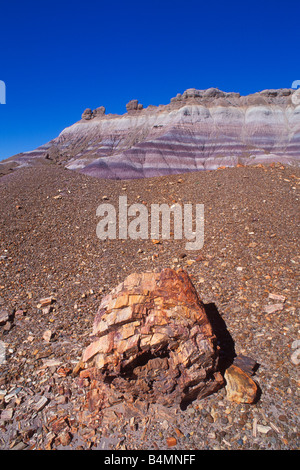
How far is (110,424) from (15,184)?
37.8 ft

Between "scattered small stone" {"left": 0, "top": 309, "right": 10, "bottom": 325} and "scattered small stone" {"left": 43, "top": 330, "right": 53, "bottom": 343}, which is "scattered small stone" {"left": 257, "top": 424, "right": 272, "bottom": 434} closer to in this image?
"scattered small stone" {"left": 43, "top": 330, "right": 53, "bottom": 343}

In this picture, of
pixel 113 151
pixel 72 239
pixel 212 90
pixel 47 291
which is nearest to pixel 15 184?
pixel 72 239

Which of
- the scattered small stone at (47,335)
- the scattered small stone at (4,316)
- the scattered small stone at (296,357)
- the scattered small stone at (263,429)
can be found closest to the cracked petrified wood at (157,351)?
the scattered small stone at (263,429)

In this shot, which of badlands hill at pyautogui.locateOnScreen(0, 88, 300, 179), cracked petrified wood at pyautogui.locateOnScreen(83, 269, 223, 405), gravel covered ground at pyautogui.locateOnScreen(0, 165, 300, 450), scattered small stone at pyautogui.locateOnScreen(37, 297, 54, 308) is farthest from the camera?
badlands hill at pyautogui.locateOnScreen(0, 88, 300, 179)

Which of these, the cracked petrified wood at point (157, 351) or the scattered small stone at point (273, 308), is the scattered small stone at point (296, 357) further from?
the cracked petrified wood at point (157, 351)

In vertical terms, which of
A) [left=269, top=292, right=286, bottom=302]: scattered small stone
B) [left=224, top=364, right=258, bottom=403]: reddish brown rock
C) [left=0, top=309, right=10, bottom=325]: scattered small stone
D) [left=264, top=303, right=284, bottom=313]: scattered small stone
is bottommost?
[left=224, top=364, right=258, bottom=403]: reddish brown rock

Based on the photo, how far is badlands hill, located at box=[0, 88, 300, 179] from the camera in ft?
123

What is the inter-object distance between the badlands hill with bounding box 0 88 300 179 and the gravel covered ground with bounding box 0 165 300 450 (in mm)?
27283

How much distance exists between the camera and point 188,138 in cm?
4116

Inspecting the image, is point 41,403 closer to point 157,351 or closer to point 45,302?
point 157,351

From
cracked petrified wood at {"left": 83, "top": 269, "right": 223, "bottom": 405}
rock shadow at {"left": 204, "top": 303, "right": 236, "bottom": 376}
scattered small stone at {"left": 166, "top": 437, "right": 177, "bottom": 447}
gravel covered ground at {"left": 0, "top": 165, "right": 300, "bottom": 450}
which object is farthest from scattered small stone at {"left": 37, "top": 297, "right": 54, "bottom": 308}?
scattered small stone at {"left": 166, "top": 437, "right": 177, "bottom": 447}

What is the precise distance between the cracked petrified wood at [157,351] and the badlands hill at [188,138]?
3326 cm

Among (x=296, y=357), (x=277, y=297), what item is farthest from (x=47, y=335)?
(x=277, y=297)
